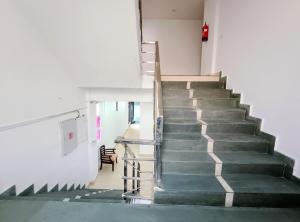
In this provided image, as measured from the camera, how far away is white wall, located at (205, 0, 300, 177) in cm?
200

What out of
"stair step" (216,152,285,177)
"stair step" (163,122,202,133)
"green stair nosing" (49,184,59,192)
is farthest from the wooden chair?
"stair step" (216,152,285,177)

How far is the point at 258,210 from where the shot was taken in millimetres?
1648

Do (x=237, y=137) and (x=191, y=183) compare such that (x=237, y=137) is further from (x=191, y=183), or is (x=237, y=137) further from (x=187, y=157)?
(x=191, y=183)

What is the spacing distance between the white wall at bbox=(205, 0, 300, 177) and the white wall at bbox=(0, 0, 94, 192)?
10.2 ft

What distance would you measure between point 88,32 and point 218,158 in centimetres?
234

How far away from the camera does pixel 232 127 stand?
8.85 ft

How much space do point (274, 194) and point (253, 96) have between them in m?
1.54

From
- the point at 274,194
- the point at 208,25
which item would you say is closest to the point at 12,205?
the point at 274,194

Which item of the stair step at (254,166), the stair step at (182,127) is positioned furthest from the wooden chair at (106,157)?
the stair step at (254,166)

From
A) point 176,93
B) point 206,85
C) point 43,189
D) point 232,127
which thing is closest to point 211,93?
point 206,85

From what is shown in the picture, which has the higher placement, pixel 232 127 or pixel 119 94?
pixel 119 94

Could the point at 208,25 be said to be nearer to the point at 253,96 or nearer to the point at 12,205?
the point at 253,96

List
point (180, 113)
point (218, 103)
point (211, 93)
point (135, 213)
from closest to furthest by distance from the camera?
point (135, 213)
point (180, 113)
point (218, 103)
point (211, 93)

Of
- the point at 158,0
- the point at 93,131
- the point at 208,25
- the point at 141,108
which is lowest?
the point at 93,131
